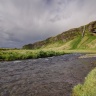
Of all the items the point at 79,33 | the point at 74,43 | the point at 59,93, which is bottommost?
the point at 59,93

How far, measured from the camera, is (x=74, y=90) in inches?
656

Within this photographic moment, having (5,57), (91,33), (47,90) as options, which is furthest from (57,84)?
(91,33)

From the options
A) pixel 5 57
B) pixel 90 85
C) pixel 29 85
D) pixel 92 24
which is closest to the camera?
pixel 90 85

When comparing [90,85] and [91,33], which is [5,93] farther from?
[91,33]

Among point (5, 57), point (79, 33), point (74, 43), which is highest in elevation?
point (79, 33)

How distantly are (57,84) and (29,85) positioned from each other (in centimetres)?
308

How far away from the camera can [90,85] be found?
1705cm

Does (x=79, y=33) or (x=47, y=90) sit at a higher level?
(x=79, y=33)

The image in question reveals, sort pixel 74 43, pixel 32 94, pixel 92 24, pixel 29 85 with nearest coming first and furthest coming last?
1. pixel 32 94
2. pixel 29 85
3. pixel 74 43
4. pixel 92 24

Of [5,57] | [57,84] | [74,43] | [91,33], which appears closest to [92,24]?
[91,33]

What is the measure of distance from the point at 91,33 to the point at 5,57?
454 feet

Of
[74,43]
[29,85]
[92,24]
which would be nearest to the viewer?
[29,85]

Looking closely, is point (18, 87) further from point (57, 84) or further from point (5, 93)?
point (57, 84)

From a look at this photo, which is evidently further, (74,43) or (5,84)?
(74,43)
